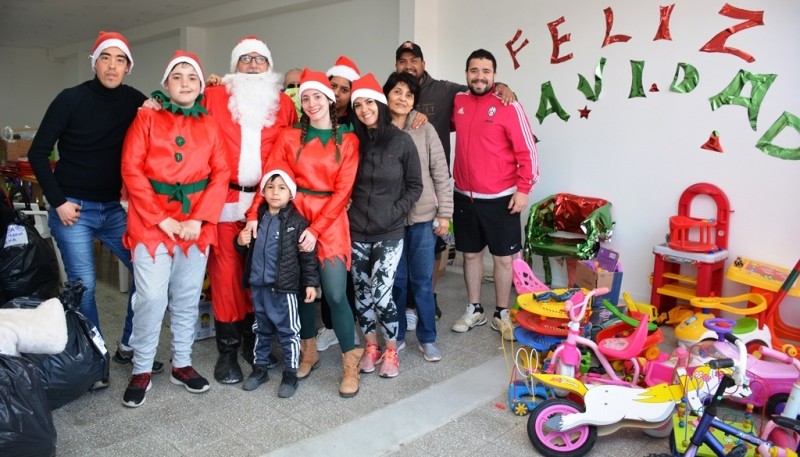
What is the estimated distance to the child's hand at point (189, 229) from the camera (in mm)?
2682

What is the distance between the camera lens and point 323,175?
2.81 meters

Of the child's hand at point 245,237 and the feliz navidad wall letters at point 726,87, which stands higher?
the feliz navidad wall letters at point 726,87

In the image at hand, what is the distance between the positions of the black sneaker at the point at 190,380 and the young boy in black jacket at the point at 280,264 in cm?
37

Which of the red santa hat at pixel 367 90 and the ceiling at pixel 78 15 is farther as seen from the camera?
the ceiling at pixel 78 15

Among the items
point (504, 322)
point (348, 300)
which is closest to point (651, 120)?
point (504, 322)

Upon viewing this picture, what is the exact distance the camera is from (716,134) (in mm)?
3879

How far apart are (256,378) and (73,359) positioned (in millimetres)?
810

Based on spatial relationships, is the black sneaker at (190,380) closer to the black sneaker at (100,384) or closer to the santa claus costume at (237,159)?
the santa claus costume at (237,159)

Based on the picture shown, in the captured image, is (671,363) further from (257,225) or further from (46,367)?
(46,367)

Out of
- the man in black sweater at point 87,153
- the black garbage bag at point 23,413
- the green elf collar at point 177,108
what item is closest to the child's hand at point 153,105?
the green elf collar at point 177,108

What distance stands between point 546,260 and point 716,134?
1434 mm

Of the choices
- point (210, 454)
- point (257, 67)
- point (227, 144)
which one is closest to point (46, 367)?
point (210, 454)

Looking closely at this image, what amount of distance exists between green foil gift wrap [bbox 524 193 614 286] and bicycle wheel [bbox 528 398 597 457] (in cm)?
196

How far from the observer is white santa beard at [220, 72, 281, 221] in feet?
9.52
